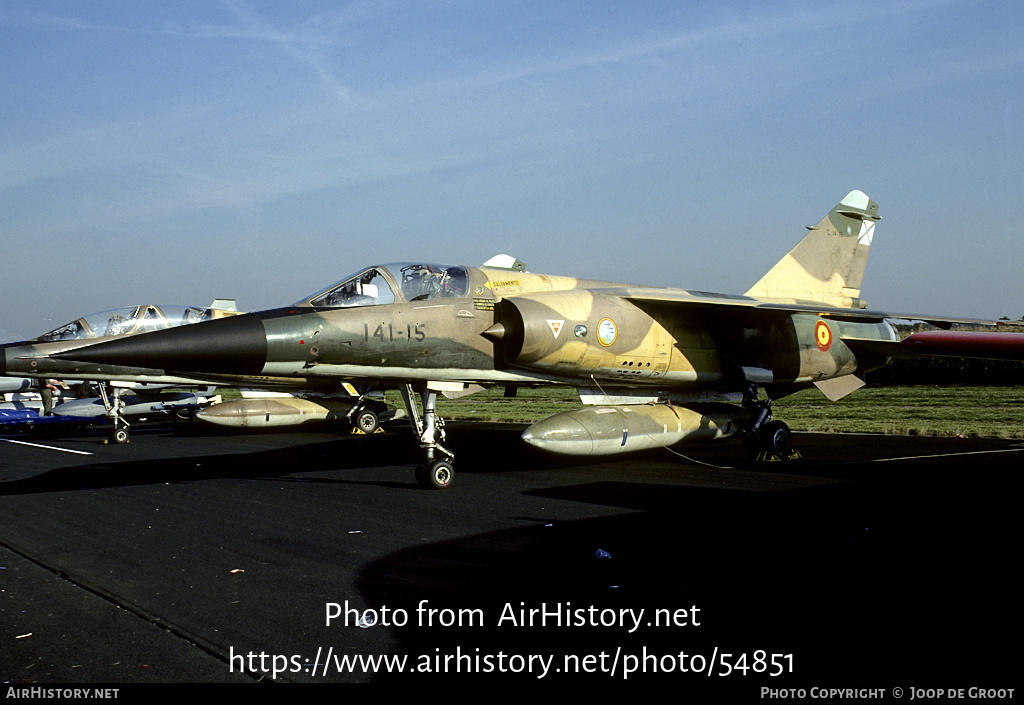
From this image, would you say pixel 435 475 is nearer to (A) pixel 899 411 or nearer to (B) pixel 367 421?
(B) pixel 367 421

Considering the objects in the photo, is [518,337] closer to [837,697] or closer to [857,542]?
[857,542]

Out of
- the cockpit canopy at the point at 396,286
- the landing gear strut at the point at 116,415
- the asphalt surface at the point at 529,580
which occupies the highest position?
the cockpit canopy at the point at 396,286

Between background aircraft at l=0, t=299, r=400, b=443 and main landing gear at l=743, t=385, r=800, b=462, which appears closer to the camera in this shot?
main landing gear at l=743, t=385, r=800, b=462

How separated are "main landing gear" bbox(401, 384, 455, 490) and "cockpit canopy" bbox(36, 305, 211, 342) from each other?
10023mm

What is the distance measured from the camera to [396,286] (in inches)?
388

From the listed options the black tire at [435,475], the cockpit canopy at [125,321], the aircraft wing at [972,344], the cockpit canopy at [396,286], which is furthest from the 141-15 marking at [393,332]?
the cockpit canopy at [125,321]

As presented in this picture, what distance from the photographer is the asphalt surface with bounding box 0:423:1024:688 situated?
12.6 feet

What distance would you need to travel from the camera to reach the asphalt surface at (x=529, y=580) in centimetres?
385

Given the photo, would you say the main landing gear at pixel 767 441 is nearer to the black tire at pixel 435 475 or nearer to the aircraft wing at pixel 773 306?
the aircraft wing at pixel 773 306

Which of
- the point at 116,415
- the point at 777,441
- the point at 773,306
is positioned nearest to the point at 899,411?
the point at 777,441

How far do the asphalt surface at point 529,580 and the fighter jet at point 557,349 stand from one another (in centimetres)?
141

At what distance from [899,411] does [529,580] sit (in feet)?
69.8

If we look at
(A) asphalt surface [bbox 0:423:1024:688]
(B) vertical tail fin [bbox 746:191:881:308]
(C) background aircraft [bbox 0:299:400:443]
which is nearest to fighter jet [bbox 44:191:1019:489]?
(A) asphalt surface [bbox 0:423:1024:688]

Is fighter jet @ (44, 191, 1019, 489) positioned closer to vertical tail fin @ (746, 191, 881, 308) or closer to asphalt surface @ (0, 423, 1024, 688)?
asphalt surface @ (0, 423, 1024, 688)
